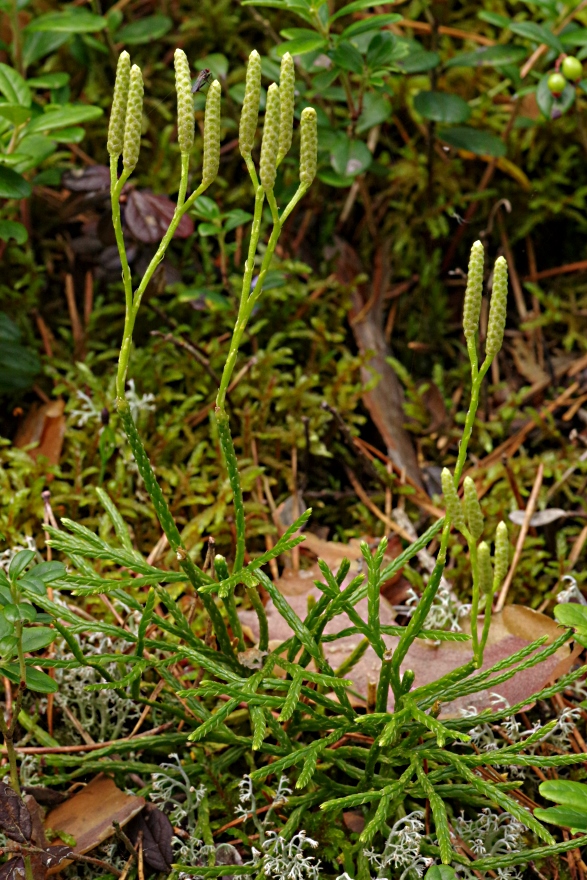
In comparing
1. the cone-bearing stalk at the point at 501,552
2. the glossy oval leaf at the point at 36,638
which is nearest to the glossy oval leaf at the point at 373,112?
the cone-bearing stalk at the point at 501,552

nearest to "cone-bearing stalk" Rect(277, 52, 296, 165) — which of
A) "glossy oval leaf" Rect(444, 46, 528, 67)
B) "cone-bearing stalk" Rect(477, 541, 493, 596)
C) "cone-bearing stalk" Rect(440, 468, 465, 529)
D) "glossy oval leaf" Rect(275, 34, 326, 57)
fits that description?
"cone-bearing stalk" Rect(440, 468, 465, 529)

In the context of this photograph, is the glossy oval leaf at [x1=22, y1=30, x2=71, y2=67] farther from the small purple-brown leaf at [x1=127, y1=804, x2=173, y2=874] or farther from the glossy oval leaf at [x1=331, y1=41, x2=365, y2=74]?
the small purple-brown leaf at [x1=127, y1=804, x2=173, y2=874]

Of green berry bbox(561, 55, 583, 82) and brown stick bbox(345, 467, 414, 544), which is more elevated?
green berry bbox(561, 55, 583, 82)

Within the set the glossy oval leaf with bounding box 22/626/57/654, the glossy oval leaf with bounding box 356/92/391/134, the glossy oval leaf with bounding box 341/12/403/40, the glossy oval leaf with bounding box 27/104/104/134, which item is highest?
the glossy oval leaf with bounding box 341/12/403/40

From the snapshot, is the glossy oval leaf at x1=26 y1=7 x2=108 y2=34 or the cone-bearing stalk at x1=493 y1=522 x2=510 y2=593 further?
the glossy oval leaf at x1=26 y1=7 x2=108 y2=34

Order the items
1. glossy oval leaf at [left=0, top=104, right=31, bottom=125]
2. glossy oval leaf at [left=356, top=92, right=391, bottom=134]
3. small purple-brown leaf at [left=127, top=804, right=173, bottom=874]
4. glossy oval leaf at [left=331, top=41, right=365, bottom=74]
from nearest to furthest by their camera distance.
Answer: small purple-brown leaf at [left=127, top=804, right=173, bottom=874] → glossy oval leaf at [left=0, top=104, right=31, bottom=125] → glossy oval leaf at [left=331, top=41, right=365, bottom=74] → glossy oval leaf at [left=356, top=92, right=391, bottom=134]

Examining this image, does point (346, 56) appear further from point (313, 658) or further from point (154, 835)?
point (154, 835)

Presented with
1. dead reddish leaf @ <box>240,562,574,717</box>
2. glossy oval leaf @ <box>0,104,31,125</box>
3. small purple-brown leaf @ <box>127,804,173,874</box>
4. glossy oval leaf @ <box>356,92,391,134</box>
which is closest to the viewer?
small purple-brown leaf @ <box>127,804,173,874</box>
